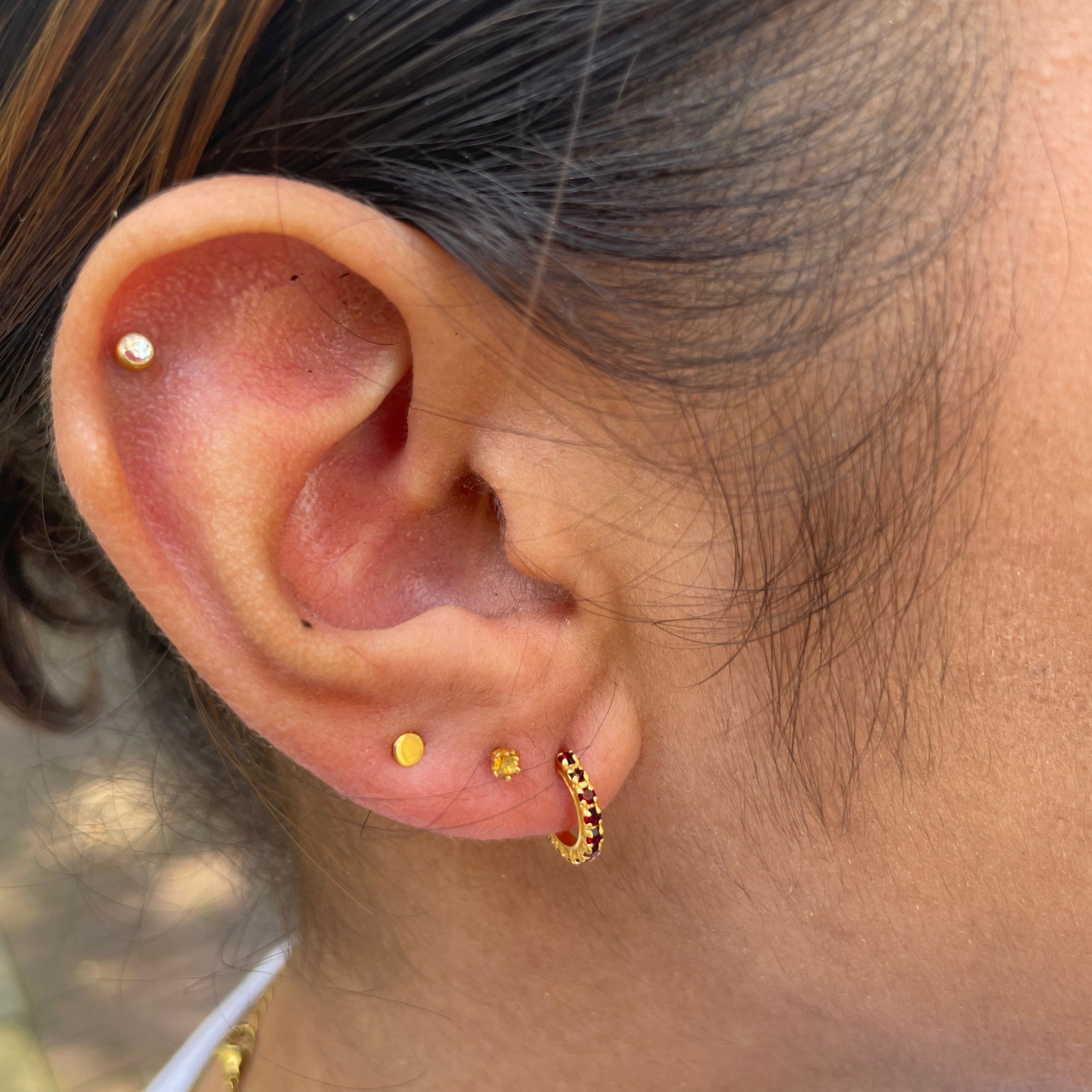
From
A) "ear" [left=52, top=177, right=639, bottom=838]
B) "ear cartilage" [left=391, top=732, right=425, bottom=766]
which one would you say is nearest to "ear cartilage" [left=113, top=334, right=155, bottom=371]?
"ear" [left=52, top=177, right=639, bottom=838]

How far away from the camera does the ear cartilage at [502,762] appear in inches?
24.4

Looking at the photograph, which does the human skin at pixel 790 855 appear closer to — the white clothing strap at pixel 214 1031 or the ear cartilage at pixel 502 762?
the ear cartilage at pixel 502 762

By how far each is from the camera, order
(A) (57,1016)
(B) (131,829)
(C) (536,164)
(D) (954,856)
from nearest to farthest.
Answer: (C) (536,164) < (D) (954,856) < (B) (131,829) < (A) (57,1016)

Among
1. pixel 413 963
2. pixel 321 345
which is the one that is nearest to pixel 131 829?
pixel 413 963

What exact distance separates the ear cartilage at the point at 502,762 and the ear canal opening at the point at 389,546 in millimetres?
85

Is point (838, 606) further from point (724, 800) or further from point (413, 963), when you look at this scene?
point (413, 963)

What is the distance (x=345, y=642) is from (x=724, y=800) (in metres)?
0.27

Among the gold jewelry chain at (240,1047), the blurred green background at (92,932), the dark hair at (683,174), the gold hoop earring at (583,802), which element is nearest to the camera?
the dark hair at (683,174)

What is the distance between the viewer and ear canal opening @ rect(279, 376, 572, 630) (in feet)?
1.95

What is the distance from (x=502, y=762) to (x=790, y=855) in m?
0.21

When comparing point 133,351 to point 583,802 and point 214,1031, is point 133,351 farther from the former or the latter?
point 214,1031

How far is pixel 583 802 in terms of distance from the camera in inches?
24.3

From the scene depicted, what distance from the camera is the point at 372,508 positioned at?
1.98 feet

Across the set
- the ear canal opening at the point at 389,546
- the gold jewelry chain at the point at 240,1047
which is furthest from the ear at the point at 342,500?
the gold jewelry chain at the point at 240,1047
